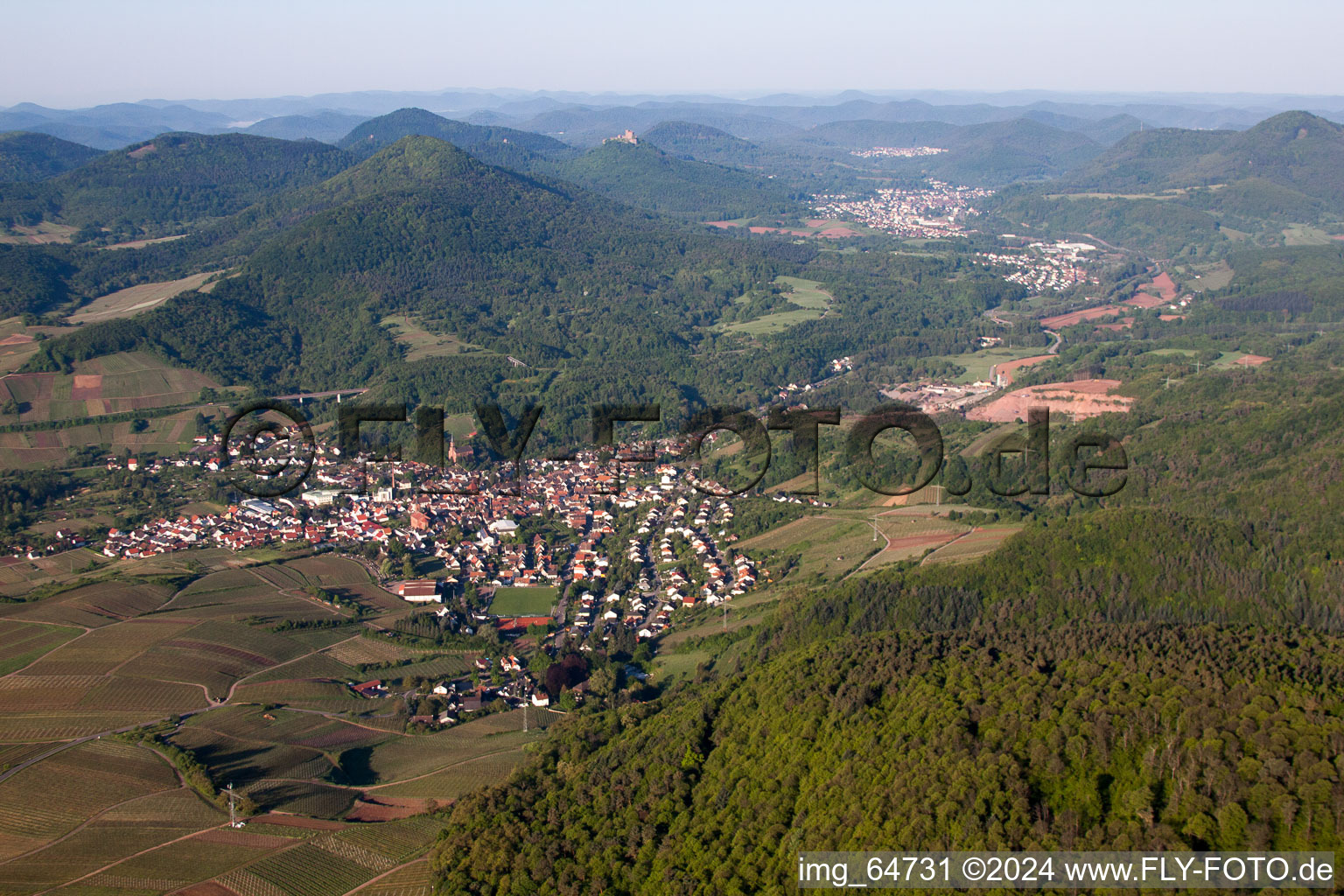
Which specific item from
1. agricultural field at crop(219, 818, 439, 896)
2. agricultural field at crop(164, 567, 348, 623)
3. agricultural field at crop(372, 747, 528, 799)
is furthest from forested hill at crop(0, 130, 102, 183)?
agricultural field at crop(219, 818, 439, 896)

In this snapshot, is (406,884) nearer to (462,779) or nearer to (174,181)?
(462,779)

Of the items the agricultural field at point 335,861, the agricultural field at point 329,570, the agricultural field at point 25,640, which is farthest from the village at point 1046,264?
the agricultural field at point 335,861

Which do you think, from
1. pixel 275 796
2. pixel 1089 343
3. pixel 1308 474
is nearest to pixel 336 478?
pixel 275 796

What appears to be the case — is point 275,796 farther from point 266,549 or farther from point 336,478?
point 336,478

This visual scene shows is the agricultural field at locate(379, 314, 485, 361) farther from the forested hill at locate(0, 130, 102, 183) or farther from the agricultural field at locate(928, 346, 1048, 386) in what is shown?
the forested hill at locate(0, 130, 102, 183)

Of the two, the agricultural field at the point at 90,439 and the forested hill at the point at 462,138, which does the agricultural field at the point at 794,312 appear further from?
the forested hill at the point at 462,138

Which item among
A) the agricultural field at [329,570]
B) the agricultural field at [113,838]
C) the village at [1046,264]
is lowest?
the agricultural field at [329,570]

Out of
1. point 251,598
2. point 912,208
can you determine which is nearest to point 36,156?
point 912,208
